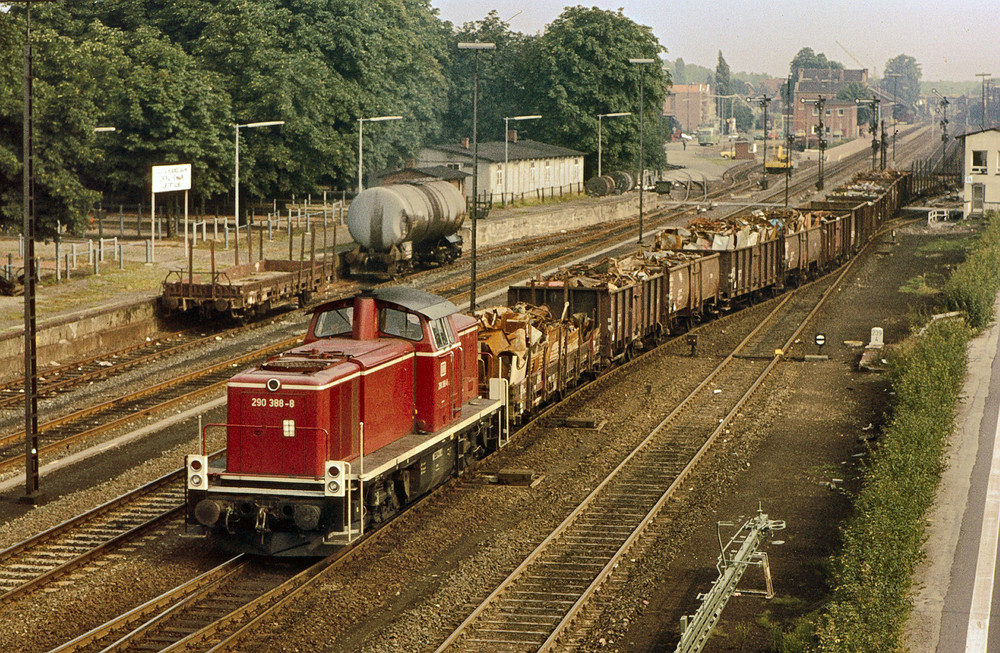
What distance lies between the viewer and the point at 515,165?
252 feet

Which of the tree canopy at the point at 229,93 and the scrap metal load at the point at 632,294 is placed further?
the tree canopy at the point at 229,93

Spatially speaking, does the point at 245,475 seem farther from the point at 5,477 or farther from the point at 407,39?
the point at 407,39

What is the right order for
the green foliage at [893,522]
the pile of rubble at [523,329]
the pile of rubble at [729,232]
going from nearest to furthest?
the green foliage at [893,522] < the pile of rubble at [523,329] < the pile of rubble at [729,232]

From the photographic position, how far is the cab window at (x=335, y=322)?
17.2 meters

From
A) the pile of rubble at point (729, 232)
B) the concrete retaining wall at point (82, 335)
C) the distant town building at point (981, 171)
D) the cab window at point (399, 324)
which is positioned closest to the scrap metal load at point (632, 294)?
the pile of rubble at point (729, 232)

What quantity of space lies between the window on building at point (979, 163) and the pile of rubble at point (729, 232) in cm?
2926

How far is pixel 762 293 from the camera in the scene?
44312 mm

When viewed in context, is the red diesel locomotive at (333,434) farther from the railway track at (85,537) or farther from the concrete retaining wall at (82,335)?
the concrete retaining wall at (82,335)

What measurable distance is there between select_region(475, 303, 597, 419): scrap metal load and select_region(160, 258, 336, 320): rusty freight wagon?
11.0 metres

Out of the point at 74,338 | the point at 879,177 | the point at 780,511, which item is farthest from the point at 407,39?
the point at 780,511

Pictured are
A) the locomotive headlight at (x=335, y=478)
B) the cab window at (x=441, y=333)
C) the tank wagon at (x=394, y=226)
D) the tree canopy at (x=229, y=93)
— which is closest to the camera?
the locomotive headlight at (x=335, y=478)

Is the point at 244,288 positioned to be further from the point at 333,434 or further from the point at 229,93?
the point at 229,93

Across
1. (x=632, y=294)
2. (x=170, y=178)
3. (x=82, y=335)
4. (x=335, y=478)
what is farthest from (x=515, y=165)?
(x=335, y=478)

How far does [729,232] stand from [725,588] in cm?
2731
